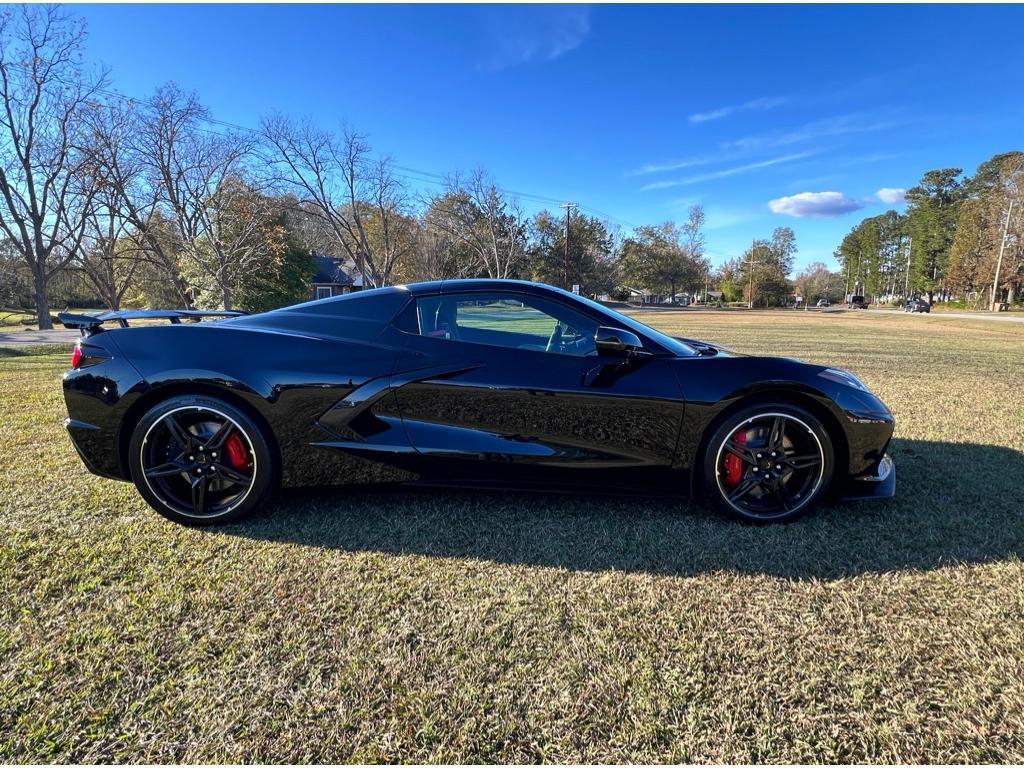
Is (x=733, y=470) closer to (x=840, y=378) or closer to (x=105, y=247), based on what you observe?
(x=840, y=378)

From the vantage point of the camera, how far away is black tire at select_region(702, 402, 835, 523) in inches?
94.4

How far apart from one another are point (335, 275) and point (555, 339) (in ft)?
190

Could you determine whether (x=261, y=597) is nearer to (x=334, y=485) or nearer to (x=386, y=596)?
(x=386, y=596)

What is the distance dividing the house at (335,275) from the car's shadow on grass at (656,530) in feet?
175

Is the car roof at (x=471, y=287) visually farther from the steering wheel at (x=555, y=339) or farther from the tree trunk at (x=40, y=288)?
the tree trunk at (x=40, y=288)

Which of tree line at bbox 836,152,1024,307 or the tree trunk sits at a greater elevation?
tree line at bbox 836,152,1024,307

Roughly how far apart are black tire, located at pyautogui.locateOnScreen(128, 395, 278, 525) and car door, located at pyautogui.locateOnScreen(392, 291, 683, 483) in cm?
84

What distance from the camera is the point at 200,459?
96.0 inches

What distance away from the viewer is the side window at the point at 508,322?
8.32 feet

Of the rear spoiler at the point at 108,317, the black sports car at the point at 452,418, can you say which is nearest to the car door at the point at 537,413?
the black sports car at the point at 452,418

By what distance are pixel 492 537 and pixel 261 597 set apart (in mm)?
1031

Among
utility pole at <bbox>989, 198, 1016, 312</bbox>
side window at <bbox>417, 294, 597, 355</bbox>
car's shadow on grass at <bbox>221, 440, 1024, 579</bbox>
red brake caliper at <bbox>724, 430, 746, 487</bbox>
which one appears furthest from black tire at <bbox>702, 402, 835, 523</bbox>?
utility pole at <bbox>989, 198, 1016, 312</bbox>

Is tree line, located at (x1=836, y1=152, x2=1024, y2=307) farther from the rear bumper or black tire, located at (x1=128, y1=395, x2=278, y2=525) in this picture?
black tire, located at (x1=128, y1=395, x2=278, y2=525)

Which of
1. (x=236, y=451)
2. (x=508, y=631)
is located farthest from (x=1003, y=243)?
(x=236, y=451)
